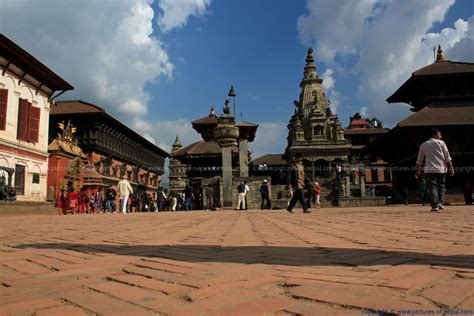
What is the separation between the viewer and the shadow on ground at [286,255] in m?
2.83

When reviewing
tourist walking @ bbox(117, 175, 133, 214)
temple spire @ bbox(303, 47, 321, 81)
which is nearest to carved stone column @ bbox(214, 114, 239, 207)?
tourist walking @ bbox(117, 175, 133, 214)

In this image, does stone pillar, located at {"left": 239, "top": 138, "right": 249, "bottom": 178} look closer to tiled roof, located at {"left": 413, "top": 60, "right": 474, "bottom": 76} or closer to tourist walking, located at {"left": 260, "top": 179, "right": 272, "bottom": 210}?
tourist walking, located at {"left": 260, "top": 179, "right": 272, "bottom": 210}

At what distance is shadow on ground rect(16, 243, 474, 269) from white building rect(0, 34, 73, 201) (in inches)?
763

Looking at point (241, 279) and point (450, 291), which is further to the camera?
point (241, 279)

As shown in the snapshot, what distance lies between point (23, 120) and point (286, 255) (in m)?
24.5

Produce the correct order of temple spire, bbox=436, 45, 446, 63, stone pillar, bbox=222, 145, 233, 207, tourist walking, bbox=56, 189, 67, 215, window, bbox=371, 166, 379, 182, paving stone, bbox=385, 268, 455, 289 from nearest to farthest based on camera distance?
1. paving stone, bbox=385, 268, 455, 289
2. tourist walking, bbox=56, 189, 67, 215
3. stone pillar, bbox=222, 145, 233, 207
4. temple spire, bbox=436, 45, 446, 63
5. window, bbox=371, 166, 379, 182

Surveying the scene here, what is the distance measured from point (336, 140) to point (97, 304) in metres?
55.5

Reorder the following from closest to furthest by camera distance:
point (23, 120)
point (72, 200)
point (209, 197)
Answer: point (72, 200) → point (209, 197) → point (23, 120)

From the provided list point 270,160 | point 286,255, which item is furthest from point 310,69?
point 286,255

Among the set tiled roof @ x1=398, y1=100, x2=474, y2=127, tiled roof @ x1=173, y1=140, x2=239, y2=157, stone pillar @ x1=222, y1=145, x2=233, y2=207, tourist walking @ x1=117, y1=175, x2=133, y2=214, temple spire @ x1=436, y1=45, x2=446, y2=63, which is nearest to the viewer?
tourist walking @ x1=117, y1=175, x2=133, y2=214

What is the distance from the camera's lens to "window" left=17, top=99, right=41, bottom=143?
23641 millimetres

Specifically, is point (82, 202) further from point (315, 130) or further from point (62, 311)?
point (315, 130)

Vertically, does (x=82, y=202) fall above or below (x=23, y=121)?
below

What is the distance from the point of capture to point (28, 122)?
79.9 feet
